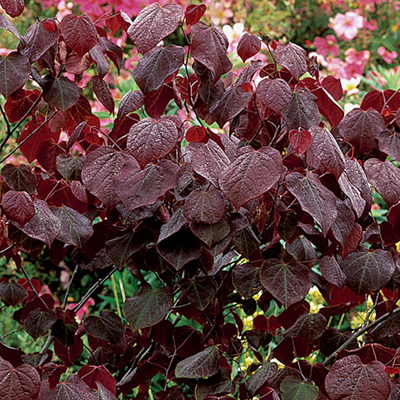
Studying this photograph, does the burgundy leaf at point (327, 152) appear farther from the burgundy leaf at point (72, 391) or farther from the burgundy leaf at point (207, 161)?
the burgundy leaf at point (72, 391)

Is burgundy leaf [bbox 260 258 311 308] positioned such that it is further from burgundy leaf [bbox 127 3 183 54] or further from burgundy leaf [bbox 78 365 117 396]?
burgundy leaf [bbox 127 3 183 54]

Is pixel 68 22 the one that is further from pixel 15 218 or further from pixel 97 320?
pixel 97 320

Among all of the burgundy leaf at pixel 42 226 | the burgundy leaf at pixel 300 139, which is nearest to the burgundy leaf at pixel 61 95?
A: the burgundy leaf at pixel 42 226

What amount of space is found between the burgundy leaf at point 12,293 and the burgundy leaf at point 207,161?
2.41 feet

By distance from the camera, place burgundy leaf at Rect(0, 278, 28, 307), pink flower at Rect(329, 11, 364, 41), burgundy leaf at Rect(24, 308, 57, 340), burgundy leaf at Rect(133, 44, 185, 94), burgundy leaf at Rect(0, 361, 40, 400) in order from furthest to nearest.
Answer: pink flower at Rect(329, 11, 364, 41) < burgundy leaf at Rect(0, 278, 28, 307) < burgundy leaf at Rect(24, 308, 57, 340) < burgundy leaf at Rect(133, 44, 185, 94) < burgundy leaf at Rect(0, 361, 40, 400)

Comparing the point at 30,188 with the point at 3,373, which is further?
the point at 30,188

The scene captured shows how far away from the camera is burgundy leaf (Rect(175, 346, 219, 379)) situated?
3.71ft

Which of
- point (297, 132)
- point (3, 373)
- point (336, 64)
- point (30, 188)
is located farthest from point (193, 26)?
point (336, 64)

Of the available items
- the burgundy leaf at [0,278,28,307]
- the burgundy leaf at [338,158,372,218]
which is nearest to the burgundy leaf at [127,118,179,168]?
the burgundy leaf at [338,158,372,218]

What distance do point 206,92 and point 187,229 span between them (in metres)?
0.27

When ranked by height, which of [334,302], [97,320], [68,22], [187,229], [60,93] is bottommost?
[334,302]

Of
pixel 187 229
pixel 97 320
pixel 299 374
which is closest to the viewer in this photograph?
pixel 187 229

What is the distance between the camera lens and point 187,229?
1068mm

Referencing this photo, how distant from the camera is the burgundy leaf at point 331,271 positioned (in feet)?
3.69
